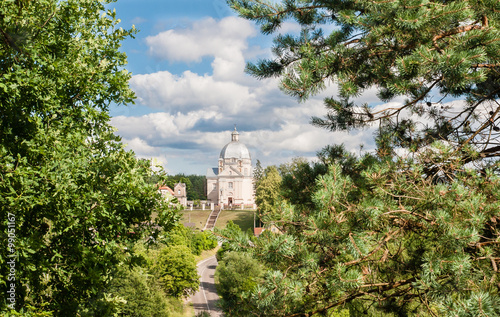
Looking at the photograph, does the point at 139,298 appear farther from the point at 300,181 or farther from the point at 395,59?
the point at 395,59

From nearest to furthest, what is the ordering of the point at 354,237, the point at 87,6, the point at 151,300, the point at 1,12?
the point at 354,237 < the point at 1,12 < the point at 87,6 < the point at 151,300

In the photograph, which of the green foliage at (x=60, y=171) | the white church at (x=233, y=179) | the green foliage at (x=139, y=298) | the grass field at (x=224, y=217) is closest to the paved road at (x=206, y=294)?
the green foliage at (x=139, y=298)

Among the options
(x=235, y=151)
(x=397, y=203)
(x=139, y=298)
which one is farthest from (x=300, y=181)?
(x=235, y=151)

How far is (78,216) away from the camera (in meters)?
5.72

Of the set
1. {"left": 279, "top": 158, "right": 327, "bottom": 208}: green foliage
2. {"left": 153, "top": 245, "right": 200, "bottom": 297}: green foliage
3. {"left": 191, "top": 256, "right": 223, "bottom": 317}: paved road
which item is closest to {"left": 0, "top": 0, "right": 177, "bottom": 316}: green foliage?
{"left": 279, "top": 158, "right": 327, "bottom": 208}: green foliage

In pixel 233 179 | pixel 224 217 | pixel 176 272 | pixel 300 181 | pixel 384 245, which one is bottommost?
pixel 176 272

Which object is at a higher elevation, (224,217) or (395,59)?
(395,59)

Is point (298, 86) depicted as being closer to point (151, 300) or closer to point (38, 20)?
point (38, 20)

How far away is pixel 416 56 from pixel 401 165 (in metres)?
1.46

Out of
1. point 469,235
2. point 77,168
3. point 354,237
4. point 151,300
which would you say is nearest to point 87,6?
point 77,168

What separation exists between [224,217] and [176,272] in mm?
39783

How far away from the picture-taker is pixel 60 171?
5.57 m

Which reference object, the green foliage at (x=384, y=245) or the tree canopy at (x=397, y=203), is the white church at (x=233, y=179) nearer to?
the tree canopy at (x=397, y=203)

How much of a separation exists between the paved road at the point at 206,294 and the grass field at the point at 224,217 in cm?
1622
